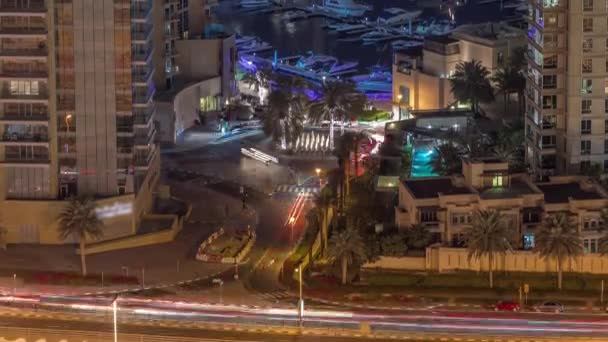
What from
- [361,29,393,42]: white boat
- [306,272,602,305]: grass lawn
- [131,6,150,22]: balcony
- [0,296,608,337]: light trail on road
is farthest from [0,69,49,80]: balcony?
[361,29,393,42]: white boat

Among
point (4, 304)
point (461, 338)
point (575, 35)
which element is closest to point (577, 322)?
point (461, 338)

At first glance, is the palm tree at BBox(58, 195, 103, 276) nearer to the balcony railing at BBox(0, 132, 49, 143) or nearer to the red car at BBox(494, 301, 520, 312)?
the balcony railing at BBox(0, 132, 49, 143)

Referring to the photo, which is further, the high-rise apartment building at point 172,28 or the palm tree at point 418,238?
the high-rise apartment building at point 172,28

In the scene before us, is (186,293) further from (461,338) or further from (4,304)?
(461,338)

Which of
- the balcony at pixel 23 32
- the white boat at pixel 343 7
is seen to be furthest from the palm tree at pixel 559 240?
the white boat at pixel 343 7

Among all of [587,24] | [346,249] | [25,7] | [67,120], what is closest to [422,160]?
[587,24]

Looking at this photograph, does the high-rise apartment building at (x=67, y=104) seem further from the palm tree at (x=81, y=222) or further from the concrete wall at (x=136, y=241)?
the palm tree at (x=81, y=222)
